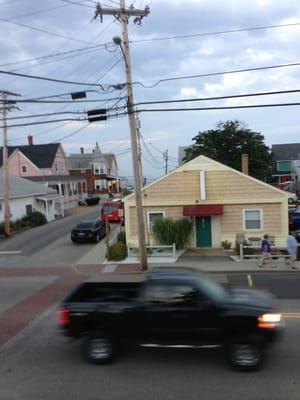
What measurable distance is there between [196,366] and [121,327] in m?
1.52

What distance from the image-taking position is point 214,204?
88.4 feet

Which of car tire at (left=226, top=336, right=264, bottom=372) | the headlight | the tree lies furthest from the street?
the tree

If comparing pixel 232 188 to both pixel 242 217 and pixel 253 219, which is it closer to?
pixel 242 217

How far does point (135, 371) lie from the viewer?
28.5 ft

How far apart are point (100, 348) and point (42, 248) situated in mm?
21479

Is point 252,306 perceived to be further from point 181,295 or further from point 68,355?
point 68,355

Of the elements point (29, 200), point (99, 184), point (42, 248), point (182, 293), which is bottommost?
point (42, 248)

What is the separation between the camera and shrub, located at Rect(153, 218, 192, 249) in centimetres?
2624

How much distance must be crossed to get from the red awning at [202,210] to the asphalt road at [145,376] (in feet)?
52.7

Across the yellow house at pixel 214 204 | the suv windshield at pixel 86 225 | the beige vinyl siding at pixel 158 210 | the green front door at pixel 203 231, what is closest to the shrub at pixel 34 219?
the suv windshield at pixel 86 225

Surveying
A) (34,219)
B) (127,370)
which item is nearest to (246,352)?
(127,370)

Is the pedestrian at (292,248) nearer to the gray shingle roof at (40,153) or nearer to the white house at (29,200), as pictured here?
the white house at (29,200)

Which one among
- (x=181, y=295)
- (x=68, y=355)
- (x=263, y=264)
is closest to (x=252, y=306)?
(x=181, y=295)

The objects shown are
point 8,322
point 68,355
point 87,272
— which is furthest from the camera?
point 87,272
